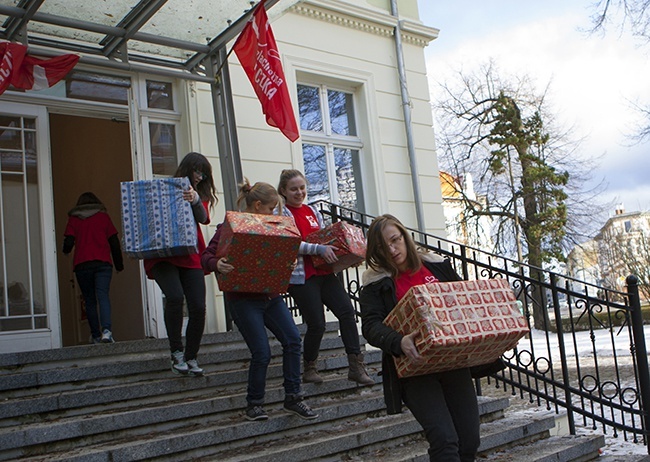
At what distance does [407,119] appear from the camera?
951 cm

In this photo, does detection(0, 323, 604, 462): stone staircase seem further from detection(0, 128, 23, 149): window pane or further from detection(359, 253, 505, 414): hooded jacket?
detection(0, 128, 23, 149): window pane

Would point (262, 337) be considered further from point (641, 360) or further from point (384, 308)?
point (641, 360)

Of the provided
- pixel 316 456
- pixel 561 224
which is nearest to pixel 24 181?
pixel 316 456

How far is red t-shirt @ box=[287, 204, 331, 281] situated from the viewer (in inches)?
193

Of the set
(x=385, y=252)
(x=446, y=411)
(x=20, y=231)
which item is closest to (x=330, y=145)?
(x=20, y=231)

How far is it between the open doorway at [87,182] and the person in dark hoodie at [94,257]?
223cm

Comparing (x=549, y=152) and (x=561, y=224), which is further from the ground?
(x=549, y=152)

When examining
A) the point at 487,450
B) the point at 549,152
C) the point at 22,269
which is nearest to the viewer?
the point at 487,450

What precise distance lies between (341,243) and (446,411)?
196 centimetres

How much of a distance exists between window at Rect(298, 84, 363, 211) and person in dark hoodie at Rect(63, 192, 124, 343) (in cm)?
332

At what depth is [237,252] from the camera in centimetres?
404

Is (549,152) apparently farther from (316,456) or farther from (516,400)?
(316,456)

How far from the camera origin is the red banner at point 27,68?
5262 millimetres

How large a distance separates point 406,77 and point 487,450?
6378mm
